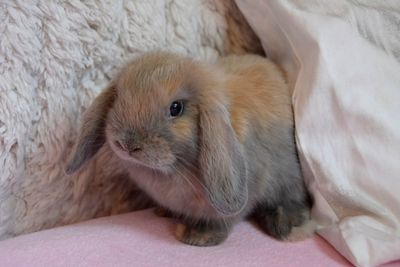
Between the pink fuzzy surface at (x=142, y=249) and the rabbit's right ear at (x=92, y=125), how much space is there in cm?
13

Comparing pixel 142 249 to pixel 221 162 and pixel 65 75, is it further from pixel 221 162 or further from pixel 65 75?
pixel 65 75

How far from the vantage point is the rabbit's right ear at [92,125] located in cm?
92

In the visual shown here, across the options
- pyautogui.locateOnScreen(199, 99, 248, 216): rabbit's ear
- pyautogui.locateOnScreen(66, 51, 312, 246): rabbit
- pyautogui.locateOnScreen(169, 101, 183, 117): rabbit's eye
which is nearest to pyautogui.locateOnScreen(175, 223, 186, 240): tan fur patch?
pyautogui.locateOnScreen(66, 51, 312, 246): rabbit

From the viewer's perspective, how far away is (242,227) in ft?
3.32

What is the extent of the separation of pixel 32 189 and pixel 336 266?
543mm

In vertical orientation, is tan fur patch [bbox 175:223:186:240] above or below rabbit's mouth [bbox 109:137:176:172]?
below

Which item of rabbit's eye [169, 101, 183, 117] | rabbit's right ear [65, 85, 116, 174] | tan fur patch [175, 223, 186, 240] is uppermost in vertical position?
rabbit's eye [169, 101, 183, 117]

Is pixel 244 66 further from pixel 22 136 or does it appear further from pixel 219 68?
pixel 22 136

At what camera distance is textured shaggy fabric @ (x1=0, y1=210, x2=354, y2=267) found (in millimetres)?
883

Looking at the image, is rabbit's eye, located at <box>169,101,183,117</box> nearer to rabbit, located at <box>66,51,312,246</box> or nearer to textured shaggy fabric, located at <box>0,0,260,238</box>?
rabbit, located at <box>66,51,312,246</box>

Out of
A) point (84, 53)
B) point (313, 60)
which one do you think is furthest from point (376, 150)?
point (84, 53)

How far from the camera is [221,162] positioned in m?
0.84

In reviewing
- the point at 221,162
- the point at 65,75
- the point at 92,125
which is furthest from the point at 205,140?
the point at 65,75

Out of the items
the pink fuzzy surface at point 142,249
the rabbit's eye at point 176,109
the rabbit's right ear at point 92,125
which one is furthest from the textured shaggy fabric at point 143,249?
the rabbit's eye at point 176,109
